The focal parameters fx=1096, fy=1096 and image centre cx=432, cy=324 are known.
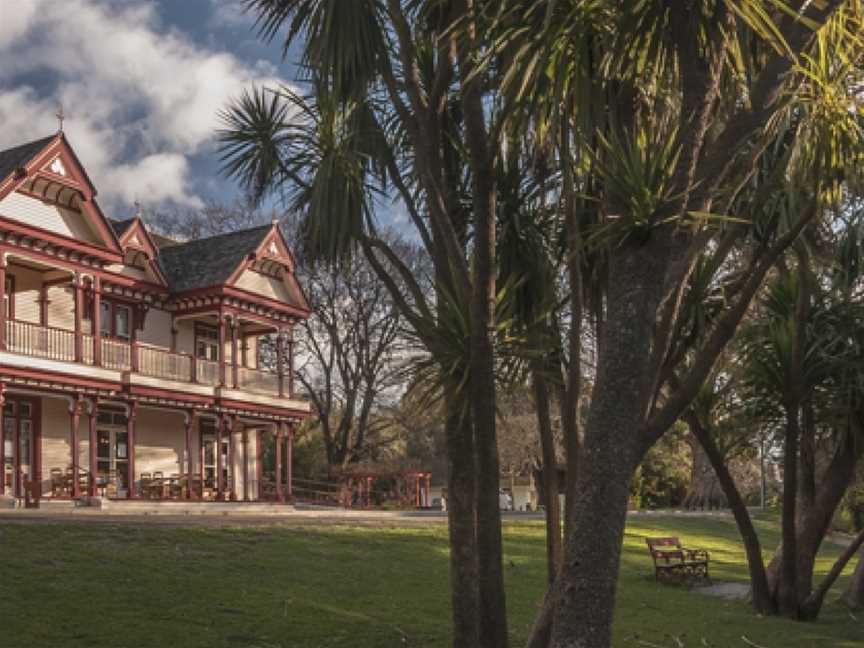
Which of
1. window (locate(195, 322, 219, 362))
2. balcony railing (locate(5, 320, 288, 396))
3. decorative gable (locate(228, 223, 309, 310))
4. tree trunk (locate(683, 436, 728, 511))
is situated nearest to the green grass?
balcony railing (locate(5, 320, 288, 396))

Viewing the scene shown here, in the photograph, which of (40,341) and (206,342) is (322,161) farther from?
(206,342)

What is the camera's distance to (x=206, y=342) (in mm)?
33594

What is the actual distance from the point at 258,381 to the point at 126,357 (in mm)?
5982

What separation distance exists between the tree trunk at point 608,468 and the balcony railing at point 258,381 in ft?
88.8

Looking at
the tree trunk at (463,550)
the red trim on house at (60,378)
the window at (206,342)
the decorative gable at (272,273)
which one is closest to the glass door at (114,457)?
the red trim on house at (60,378)

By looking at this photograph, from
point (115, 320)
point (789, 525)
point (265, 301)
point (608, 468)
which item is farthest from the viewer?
point (265, 301)

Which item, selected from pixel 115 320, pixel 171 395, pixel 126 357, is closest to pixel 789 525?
pixel 126 357

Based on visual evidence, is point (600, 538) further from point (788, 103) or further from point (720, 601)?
point (720, 601)

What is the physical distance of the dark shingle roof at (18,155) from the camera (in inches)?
990

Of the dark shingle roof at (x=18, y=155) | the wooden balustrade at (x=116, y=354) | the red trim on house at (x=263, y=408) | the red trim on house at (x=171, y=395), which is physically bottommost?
the red trim on house at (x=263, y=408)

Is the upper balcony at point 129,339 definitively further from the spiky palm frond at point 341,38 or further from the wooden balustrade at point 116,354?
the spiky palm frond at point 341,38

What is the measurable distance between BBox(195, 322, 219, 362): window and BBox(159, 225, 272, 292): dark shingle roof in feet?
5.70

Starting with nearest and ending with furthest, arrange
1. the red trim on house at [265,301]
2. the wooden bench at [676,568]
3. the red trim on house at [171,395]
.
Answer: the wooden bench at [676,568] < the red trim on house at [171,395] < the red trim on house at [265,301]

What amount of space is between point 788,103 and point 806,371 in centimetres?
643
